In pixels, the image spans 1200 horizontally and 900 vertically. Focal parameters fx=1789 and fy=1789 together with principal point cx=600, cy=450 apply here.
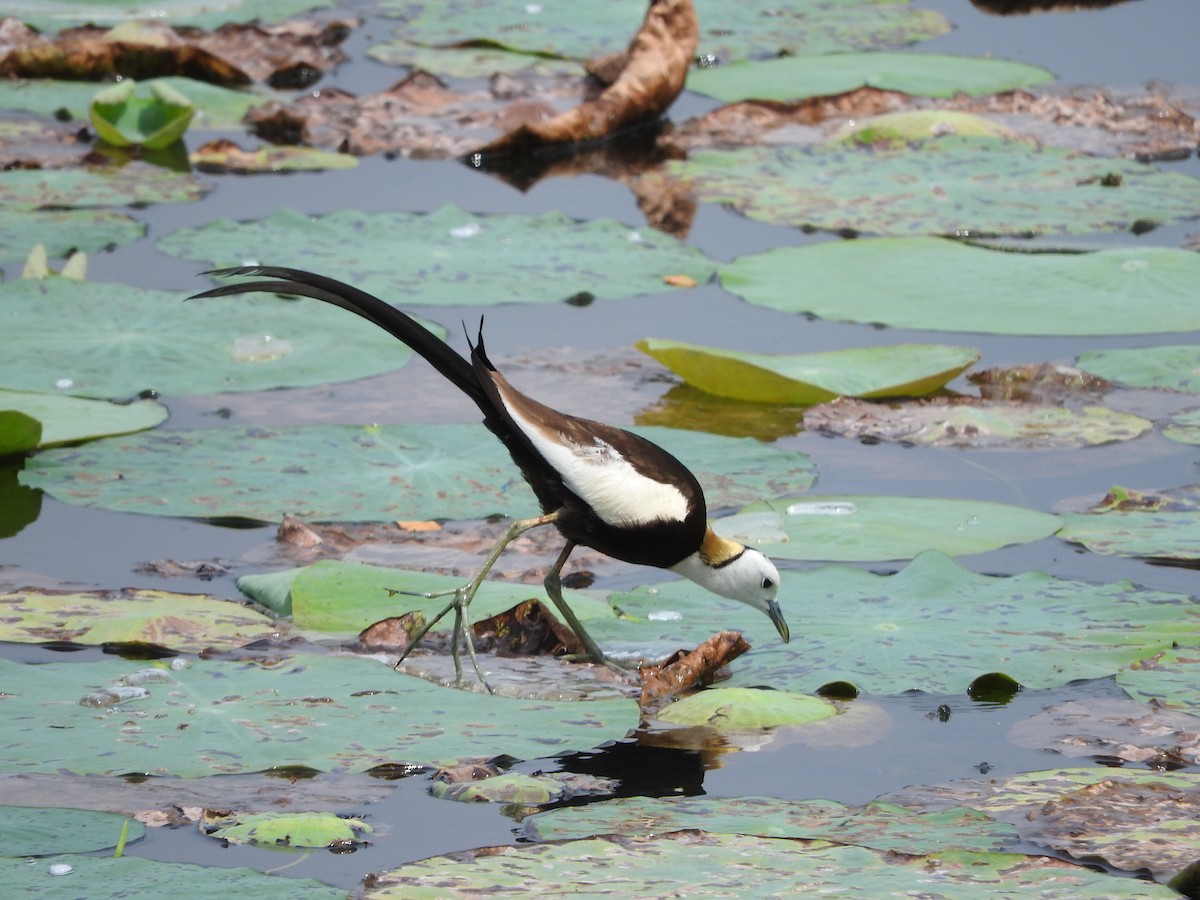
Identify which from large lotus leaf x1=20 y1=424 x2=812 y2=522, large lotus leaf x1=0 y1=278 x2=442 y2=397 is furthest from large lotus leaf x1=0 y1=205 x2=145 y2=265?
large lotus leaf x1=20 y1=424 x2=812 y2=522

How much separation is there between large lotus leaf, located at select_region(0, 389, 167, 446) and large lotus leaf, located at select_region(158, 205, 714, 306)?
1.15 metres

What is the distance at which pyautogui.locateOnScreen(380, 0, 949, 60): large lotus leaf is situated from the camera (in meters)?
9.93

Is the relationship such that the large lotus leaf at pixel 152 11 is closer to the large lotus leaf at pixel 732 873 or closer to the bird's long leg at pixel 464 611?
the bird's long leg at pixel 464 611

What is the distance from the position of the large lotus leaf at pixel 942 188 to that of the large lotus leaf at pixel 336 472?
1.85m

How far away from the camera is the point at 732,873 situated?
2.54 metres

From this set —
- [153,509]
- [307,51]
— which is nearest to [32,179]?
[307,51]

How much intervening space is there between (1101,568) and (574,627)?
1.36 meters

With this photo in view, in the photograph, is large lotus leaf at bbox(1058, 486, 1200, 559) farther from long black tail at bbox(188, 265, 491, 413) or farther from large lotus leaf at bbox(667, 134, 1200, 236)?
large lotus leaf at bbox(667, 134, 1200, 236)

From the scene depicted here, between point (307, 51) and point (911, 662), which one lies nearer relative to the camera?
point (911, 662)

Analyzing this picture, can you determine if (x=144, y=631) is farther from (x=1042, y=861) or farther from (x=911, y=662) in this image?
(x=1042, y=861)

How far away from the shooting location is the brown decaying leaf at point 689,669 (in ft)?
11.6

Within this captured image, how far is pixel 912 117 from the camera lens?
827 centimetres

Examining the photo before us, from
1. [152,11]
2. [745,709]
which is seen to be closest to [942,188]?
[745,709]

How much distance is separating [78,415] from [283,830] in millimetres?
2290
